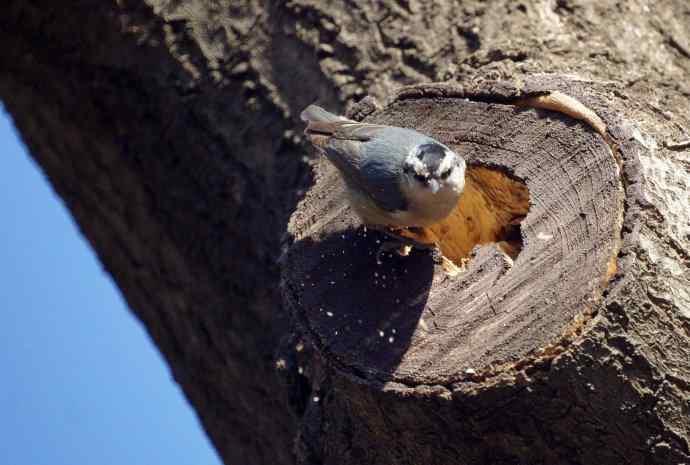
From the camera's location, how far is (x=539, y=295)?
212 centimetres

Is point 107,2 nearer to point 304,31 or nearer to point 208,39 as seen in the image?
point 208,39

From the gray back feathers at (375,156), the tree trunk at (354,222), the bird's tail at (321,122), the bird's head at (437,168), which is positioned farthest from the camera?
the bird's tail at (321,122)

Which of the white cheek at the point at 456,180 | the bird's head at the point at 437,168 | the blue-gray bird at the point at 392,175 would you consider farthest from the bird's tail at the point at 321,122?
the white cheek at the point at 456,180

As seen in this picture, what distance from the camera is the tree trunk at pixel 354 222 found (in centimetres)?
208

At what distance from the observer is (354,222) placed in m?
2.60

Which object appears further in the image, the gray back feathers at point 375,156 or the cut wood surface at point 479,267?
the gray back feathers at point 375,156

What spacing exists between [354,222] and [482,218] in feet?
1.41

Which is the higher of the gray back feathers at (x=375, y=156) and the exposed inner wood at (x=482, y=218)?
the gray back feathers at (x=375, y=156)

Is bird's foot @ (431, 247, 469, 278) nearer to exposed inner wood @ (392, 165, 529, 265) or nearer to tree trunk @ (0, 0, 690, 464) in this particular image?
tree trunk @ (0, 0, 690, 464)

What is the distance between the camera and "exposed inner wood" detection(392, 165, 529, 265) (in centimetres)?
254

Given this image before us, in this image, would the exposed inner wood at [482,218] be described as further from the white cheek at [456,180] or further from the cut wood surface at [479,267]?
the white cheek at [456,180]

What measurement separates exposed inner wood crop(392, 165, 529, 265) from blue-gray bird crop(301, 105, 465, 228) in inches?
4.7

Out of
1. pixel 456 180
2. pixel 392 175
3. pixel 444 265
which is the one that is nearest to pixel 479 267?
pixel 444 265

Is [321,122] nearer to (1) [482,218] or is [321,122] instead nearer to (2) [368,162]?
(2) [368,162]
